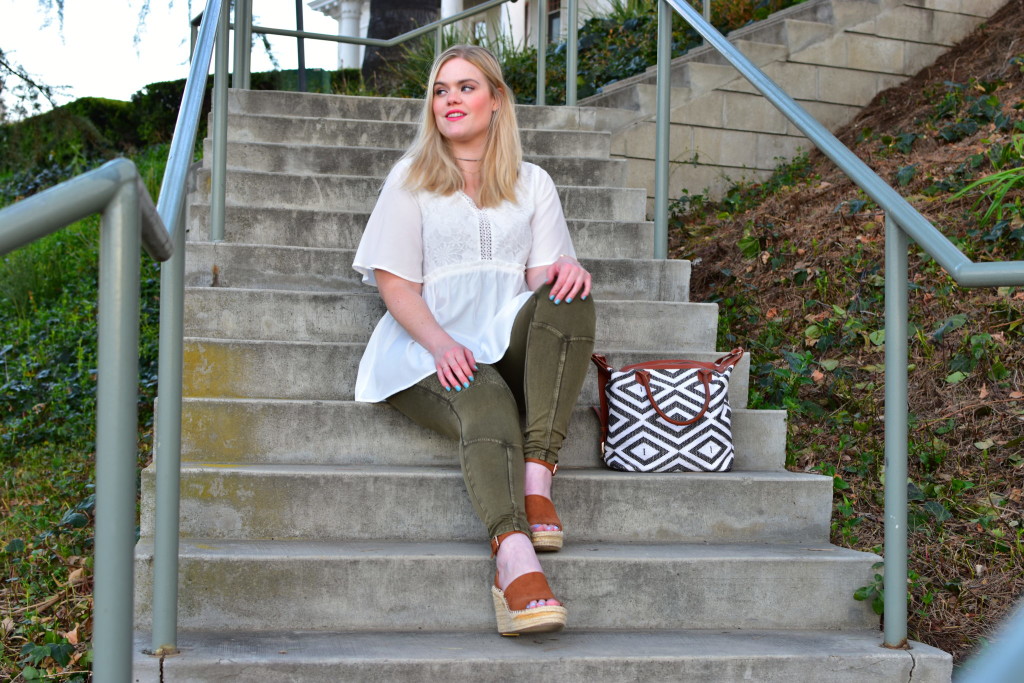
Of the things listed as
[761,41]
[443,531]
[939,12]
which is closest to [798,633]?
[443,531]

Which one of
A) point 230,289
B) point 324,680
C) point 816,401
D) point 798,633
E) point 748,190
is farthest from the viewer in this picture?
point 748,190

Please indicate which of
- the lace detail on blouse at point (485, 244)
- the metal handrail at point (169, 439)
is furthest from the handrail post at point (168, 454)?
the lace detail on blouse at point (485, 244)

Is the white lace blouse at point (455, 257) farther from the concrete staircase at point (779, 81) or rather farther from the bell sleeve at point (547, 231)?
the concrete staircase at point (779, 81)

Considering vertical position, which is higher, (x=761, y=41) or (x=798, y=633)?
(x=761, y=41)

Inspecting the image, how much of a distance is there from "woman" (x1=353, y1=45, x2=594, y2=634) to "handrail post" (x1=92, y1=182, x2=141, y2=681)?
35.6 inches

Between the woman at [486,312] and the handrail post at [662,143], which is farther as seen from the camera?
the handrail post at [662,143]

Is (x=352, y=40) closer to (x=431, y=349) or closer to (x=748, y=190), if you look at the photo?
(x=748, y=190)

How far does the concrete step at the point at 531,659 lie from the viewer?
6.12 ft

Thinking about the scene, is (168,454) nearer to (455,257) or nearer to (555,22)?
(455,257)

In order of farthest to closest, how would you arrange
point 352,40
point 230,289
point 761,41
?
point 352,40
point 761,41
point 230,289

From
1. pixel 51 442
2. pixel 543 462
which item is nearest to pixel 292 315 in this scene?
pixel 543 462

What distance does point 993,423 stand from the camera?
2.78 metres

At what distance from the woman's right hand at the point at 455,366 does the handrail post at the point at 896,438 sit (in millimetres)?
898

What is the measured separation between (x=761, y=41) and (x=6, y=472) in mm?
3996
